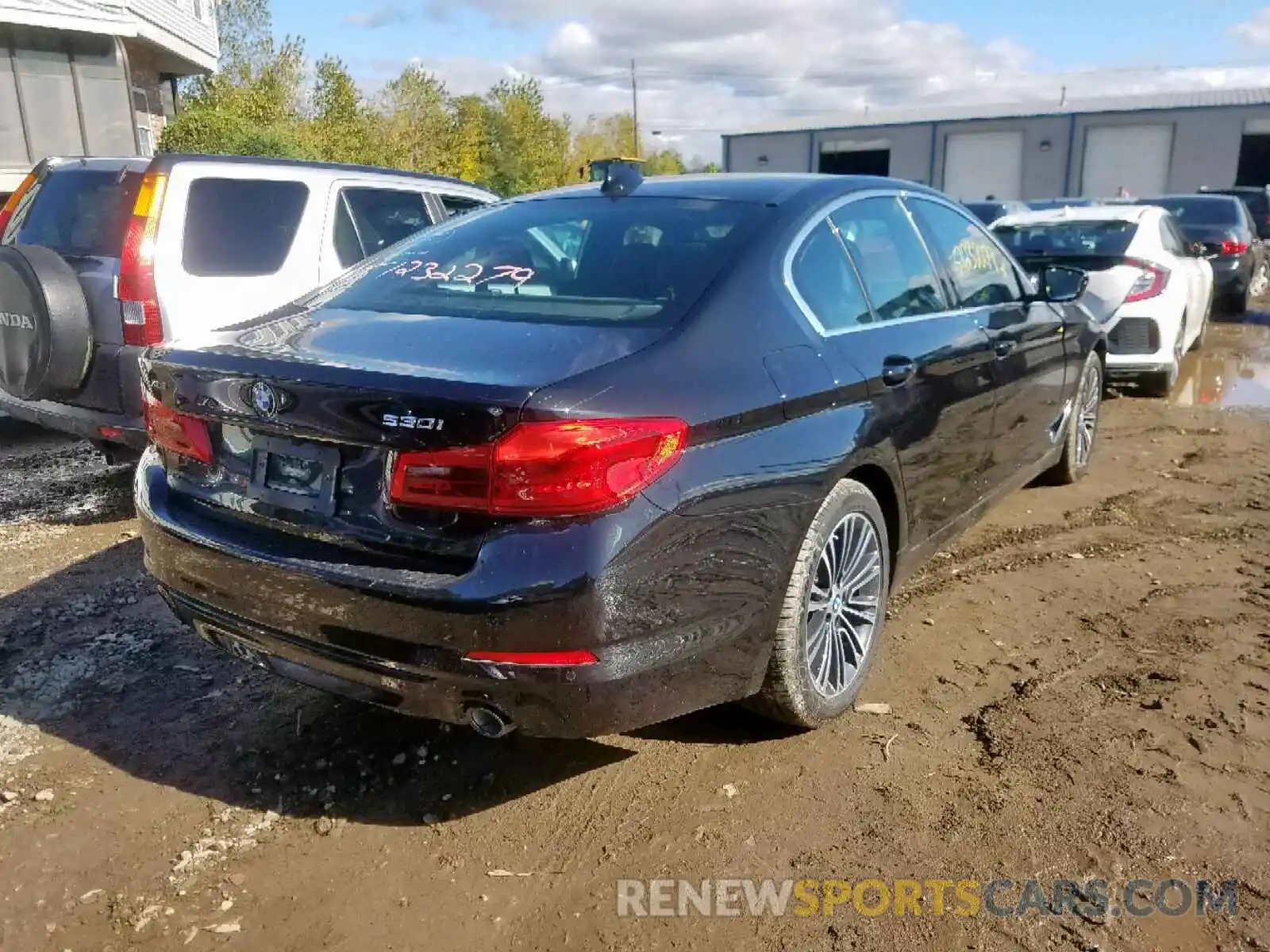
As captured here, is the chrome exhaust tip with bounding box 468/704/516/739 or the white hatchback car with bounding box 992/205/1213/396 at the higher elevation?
the white hatchback car with bounding box 992/205/1213/396

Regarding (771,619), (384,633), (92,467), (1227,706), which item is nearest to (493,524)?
(384,633)

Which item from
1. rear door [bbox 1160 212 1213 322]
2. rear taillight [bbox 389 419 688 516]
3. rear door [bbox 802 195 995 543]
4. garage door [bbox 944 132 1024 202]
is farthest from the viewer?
garage door [bbox 944 132 1024 202]

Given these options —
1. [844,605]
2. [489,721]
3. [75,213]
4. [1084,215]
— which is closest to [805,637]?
[844,605]

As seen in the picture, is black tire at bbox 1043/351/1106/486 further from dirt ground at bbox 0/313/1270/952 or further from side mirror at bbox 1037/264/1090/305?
dirt ground at bbox 0/313/1270/952

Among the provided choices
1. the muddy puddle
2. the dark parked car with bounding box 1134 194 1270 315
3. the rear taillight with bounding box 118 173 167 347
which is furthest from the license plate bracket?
the dark parked car with bounding box 1134 194 1270 315

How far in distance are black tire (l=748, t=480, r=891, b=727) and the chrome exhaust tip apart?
2.58 ft

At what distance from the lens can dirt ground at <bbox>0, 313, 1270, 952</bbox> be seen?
236cm

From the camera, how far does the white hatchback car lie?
25.1 feet

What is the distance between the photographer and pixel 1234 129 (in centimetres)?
3478

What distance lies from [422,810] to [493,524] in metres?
1.00

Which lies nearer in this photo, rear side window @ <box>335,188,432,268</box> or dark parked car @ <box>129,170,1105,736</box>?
dark parked car @ <box>129,170,1105,736</box>

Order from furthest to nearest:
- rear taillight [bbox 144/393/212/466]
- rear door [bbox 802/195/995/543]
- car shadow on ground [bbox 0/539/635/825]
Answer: rear door [bbox 802/195/995/543], car shadow on ground [bbox 0/539/635/825], rear taillight [bbox 144/393/212/466]

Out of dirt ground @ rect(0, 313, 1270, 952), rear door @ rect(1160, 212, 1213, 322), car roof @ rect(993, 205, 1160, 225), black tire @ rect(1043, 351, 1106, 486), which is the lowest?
dirt ground @ rect(0, 313, 1270, 952)

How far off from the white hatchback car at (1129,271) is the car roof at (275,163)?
185 inches
